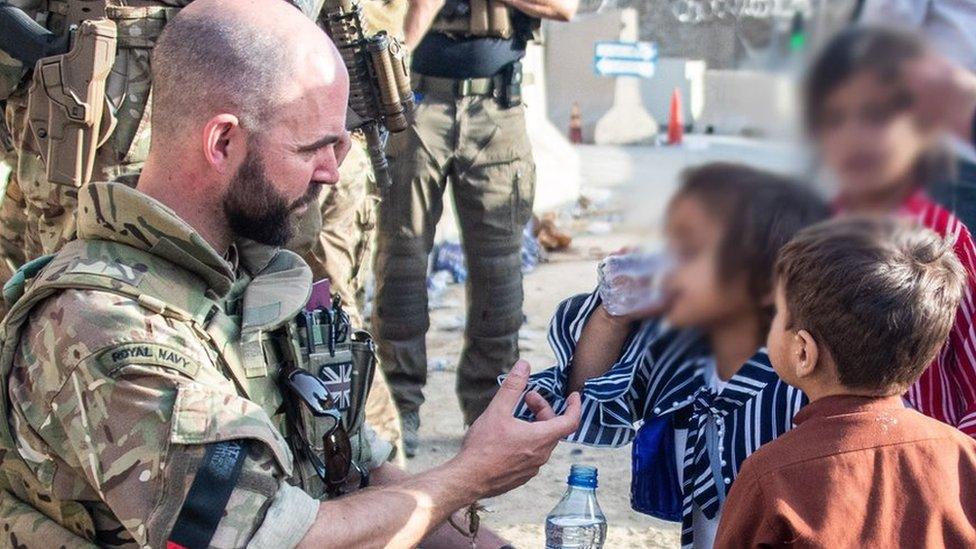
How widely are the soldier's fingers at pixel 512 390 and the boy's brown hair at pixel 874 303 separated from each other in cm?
51

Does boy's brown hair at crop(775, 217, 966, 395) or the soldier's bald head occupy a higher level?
the soldier's bald head

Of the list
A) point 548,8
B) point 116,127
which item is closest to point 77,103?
point 116,127

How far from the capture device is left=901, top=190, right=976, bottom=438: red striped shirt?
221 cm

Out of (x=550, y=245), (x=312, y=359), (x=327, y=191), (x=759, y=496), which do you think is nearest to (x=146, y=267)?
(x=312, y=359)

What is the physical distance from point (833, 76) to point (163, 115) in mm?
1422

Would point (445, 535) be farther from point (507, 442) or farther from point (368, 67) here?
point (368, 67)

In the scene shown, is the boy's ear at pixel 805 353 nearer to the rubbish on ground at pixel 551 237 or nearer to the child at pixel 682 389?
the child at pixel 682 389

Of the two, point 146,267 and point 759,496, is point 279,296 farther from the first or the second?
point 759,496

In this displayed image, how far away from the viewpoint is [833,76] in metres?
0.85

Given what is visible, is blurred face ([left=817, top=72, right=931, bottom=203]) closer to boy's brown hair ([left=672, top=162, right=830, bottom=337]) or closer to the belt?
boy's brown hair ([left=672, top=162, right=830, bottom=337])

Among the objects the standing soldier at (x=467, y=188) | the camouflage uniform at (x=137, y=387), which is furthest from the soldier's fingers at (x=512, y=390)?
the standing soldier at (x=467, y=188)

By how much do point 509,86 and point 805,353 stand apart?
2.61 metres

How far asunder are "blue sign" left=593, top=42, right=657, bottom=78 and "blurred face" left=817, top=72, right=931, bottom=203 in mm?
347

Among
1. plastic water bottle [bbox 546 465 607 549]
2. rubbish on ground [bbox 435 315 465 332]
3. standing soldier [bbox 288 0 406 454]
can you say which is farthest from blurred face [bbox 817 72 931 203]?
rubbish on ground [bbox 435 315 465 332]
